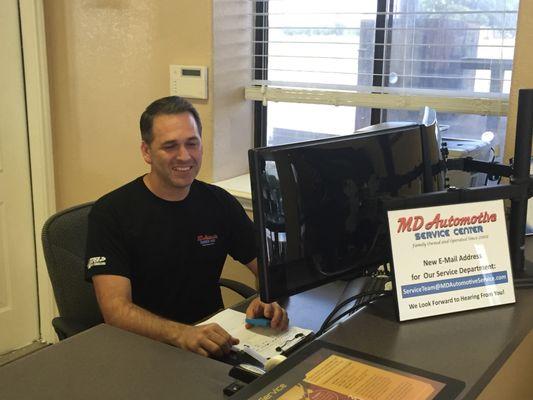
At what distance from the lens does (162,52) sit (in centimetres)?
252

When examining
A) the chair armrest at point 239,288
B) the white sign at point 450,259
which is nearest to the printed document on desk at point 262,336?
the white sign at point 450,259

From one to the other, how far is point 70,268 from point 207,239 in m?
0.41

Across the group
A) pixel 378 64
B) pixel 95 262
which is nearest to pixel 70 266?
pixel 95 262

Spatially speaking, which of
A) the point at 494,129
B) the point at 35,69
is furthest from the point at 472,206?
the point at 35,69

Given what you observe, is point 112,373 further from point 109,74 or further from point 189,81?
point 109,74

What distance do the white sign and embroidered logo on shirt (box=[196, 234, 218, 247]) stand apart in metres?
0.90

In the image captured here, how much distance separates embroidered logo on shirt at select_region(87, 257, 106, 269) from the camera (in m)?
1.67

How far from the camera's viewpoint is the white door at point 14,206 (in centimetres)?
284

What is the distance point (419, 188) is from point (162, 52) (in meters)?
1.50

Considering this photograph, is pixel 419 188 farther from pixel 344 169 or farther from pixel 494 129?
pixel 494 129

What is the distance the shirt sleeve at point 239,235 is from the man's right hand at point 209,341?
0.67 meters

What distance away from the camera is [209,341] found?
4.10 ft

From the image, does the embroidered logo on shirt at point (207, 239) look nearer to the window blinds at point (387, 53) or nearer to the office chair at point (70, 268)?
the office chair at point (70, 268)

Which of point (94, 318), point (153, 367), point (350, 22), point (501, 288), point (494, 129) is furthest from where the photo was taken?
point (350, 22)
